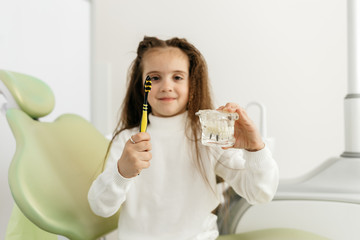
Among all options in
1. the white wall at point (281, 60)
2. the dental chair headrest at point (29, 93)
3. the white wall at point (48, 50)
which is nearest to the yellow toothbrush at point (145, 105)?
the dental chair headrest at point (29, 93)

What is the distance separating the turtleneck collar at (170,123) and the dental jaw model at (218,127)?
20 centimetres

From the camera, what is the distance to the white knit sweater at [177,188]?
0.73 m

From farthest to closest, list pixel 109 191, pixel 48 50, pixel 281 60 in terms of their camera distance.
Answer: pixel 281 60 < pixel 48 50 < pixel 109 191

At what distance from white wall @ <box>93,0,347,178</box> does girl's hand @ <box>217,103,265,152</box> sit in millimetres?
983

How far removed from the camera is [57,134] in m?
0.88

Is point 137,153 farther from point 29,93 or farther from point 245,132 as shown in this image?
point 29,93

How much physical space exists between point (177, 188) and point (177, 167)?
5 cm

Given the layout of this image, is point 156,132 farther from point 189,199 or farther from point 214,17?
point 214,17

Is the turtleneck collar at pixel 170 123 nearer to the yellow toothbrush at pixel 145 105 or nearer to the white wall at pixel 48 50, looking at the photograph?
the yellow toothbrush at pixel 145 105

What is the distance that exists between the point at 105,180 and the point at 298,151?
121cm

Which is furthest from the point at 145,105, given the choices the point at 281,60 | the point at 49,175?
the point at 281,60

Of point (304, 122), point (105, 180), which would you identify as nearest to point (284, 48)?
point (304, 122)

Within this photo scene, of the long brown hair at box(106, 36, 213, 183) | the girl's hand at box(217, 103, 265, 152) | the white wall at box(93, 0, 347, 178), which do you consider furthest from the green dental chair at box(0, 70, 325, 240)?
the white wall at box(93, 0, 347, 178)

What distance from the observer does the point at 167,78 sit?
2.58ft
